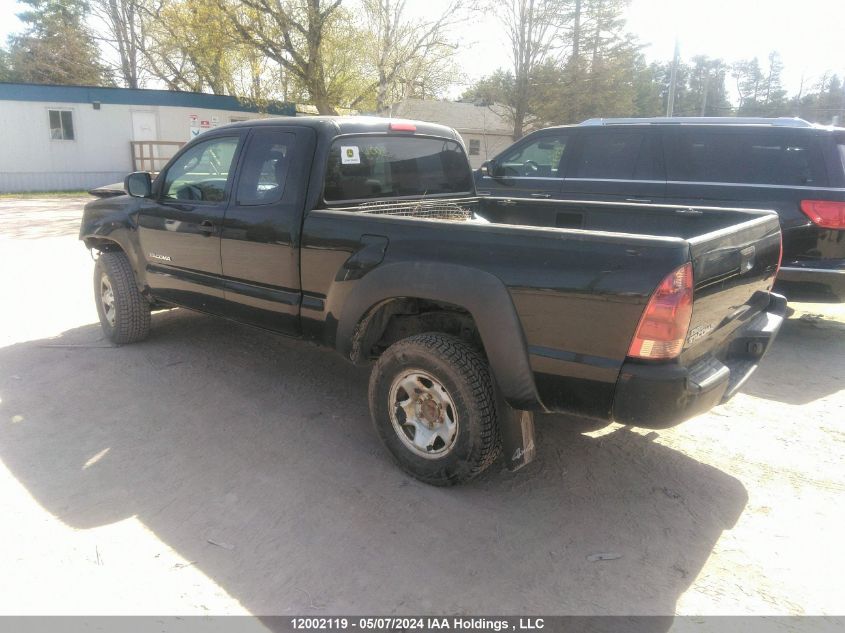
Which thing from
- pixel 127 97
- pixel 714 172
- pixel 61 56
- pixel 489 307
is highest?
pixel 61 56

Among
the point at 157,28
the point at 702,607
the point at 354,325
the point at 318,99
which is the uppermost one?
the point at 157,28

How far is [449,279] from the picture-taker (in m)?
3.01

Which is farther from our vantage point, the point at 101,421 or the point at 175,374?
the point at 175,374

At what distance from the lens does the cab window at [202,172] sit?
14.6 feet

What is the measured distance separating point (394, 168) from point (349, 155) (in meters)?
0.45

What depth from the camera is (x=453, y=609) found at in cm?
243

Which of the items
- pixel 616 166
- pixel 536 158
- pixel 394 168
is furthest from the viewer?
pixel 536 158

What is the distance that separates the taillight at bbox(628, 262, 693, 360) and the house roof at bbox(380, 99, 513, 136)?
31508mm

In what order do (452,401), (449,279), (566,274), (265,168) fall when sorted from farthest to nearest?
1. (265,168)
2. (452,401)
3. (449,279)
4. (566,274)

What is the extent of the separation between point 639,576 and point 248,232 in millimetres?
2977

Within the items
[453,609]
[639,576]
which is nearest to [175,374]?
[453,609]

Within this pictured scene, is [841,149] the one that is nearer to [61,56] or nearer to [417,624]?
[417,624]

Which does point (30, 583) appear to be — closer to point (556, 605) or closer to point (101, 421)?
point (101, 421)

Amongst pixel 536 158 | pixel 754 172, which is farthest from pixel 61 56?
pixel 754 172
